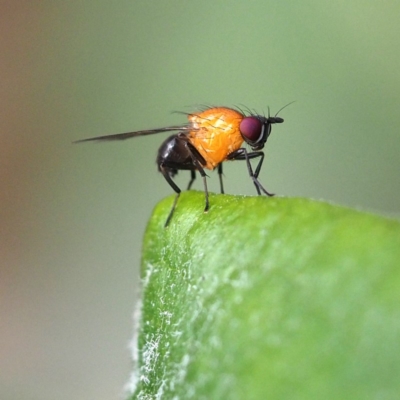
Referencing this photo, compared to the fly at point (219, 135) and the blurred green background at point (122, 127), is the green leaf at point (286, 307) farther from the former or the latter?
the blurred green background at point (122, 127)

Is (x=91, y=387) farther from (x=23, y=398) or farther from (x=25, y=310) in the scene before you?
(x=25, y=310)

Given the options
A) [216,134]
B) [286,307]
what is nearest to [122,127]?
[216,134]

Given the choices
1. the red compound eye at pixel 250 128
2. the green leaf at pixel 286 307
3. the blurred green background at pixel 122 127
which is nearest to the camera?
the green leaf at pixel 286 307

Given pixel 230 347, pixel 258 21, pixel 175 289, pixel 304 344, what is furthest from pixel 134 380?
pixel 258 21

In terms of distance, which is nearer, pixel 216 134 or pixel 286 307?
pixel 286 307

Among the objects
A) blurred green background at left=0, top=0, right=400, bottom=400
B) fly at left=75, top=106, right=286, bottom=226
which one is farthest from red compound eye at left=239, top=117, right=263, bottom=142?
blurred green background at left=0, top=0, right=400, bottom=400

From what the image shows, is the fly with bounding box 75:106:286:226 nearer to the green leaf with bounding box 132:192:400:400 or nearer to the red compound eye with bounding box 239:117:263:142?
the red compound eye with bounding box 239:117:263:142

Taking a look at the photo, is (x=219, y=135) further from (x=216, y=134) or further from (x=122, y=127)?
(x=122, y=127)

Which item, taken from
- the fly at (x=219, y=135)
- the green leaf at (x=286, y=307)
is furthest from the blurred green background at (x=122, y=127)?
the green leaf at (x=286, y=307)
